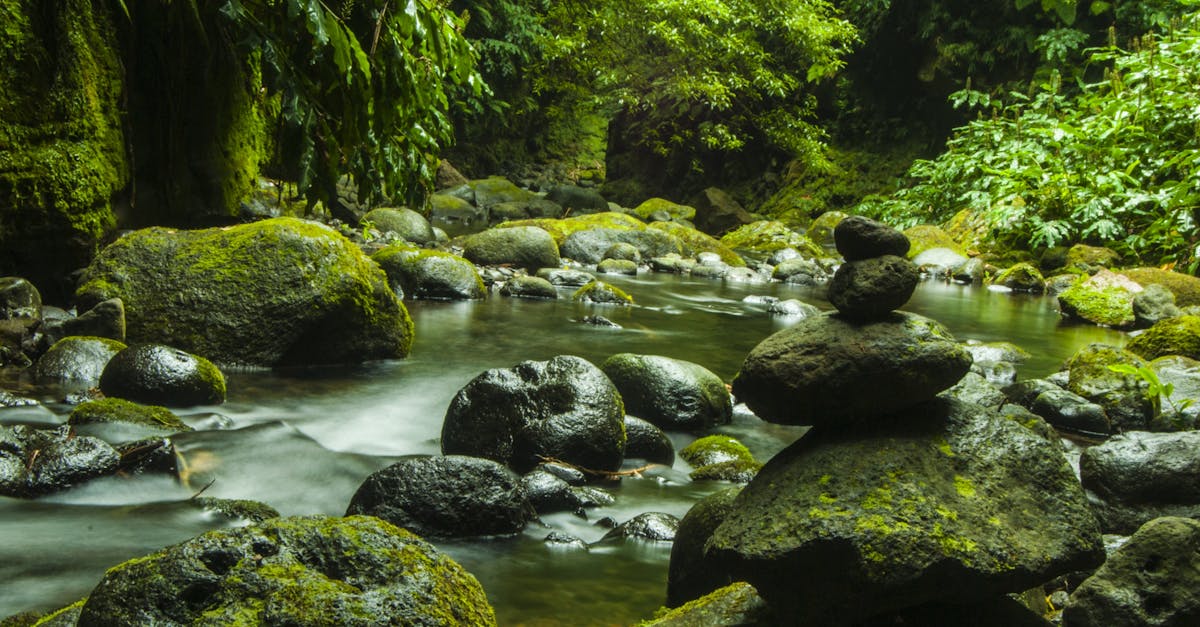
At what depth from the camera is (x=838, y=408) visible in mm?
2633

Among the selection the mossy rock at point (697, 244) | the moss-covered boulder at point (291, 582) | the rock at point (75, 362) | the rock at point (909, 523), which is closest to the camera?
the moss-covered boulder at point (291, 582)

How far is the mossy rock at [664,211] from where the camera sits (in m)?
22.6

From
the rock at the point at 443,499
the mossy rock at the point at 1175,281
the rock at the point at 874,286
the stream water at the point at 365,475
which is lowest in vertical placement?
the stream water at the point at 365,475

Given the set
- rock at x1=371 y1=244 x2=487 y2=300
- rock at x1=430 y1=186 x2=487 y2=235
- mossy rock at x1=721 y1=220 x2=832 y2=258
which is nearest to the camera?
rock at x1=371 y1=244 x2=487 y2=300

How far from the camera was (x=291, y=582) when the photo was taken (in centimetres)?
198

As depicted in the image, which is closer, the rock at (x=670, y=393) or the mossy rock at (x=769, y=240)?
the rock at (x=670, y=393)

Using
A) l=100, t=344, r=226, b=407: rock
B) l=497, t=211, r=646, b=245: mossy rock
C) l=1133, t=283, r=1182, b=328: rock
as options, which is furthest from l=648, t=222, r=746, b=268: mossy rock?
l=100, t=344, r=226, b=407: rock

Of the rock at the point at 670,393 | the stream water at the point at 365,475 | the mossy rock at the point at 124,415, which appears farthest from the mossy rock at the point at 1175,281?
the mossy rock at the point at 124,415

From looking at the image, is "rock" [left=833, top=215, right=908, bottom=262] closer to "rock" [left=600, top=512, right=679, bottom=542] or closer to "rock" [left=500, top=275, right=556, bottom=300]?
"rock" [left=600, top=512, right=679, bottom=542]

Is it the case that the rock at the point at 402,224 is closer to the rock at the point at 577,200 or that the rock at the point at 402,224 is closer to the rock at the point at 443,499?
the rock at the point at 577,200

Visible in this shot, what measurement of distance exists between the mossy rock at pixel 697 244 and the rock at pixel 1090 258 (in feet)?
18.5

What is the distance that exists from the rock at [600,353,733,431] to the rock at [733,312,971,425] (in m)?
2.91

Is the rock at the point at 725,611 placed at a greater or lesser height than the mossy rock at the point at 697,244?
lesser

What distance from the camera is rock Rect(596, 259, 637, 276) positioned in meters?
15.2
